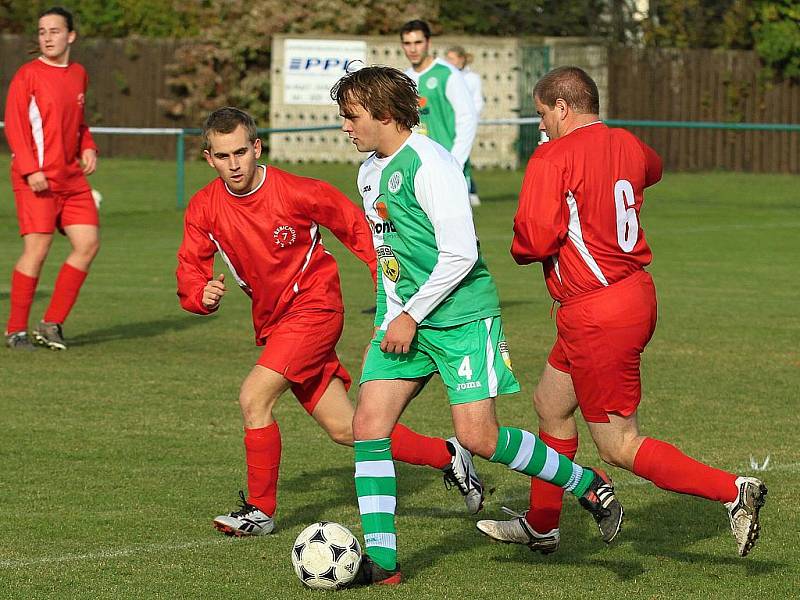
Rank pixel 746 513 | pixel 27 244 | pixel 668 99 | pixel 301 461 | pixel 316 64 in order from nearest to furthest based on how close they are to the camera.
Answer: pixel 746 513 → pixel 301 461 → pixel 27 244 → pixel 316 64 → pixel 668 99

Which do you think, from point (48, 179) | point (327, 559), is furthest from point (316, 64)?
point (327, 559)

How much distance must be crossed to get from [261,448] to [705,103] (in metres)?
27.1

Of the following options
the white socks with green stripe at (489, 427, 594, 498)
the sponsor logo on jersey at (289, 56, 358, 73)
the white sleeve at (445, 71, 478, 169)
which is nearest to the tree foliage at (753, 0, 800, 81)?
the sponsor logo on jersey at (289, 56, 358, 73)

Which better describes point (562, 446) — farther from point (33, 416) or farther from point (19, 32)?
point (19, 32)

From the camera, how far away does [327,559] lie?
5629 mm

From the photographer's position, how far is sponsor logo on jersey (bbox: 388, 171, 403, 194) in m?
5.71

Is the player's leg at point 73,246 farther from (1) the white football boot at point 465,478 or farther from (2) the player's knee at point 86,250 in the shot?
(1) the white football boot at point 465,478

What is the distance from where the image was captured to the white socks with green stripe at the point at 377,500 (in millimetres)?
5656

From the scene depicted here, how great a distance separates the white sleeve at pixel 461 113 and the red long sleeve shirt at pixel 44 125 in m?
3.31

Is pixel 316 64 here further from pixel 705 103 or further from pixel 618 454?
pixel 618 454

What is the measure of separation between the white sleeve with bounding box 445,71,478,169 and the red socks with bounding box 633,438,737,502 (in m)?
7.72

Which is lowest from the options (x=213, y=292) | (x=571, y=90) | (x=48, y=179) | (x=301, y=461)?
(x=301, y=461)

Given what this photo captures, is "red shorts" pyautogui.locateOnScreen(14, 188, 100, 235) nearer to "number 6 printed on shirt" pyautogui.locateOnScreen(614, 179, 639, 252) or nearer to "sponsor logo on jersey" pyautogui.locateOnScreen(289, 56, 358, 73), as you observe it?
"number 6 printed on shirt" pyautogui.locateOnScreen(614, 179, 639, 252)

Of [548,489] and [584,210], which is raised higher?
[584,210]
